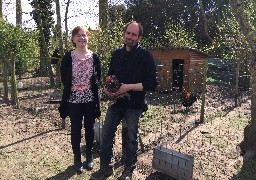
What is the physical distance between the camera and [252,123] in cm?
541

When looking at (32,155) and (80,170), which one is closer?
(80,170)

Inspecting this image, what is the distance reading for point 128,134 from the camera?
12.9 ft

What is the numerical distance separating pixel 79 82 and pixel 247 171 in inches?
118

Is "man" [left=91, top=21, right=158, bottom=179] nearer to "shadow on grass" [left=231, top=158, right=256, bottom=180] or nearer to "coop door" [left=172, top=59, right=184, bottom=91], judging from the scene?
"shadow on grass" [left=231, top=158, right=256, bottom=180]

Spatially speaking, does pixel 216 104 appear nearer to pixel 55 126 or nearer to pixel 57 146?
pixel 55 126

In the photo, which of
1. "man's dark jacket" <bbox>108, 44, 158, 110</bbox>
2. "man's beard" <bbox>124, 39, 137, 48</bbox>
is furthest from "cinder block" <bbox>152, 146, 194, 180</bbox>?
"man's beard" <bbox>124, 39, 137, 48</bbox>

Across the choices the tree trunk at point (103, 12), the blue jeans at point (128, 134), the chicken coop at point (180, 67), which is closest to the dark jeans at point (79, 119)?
the blue jeans at point (128, 134)

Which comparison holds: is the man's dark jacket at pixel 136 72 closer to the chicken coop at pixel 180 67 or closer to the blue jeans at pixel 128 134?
the blue jeans at pixel 128 134

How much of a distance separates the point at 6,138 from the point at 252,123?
4.98m

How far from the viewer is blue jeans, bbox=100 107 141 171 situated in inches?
152

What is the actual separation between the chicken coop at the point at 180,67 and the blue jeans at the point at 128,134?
10889 millimetres

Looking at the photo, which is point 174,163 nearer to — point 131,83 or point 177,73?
point 131,83

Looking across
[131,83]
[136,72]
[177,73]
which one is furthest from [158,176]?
[177,73]

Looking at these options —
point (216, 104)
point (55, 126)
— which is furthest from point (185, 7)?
point (55, 126)
